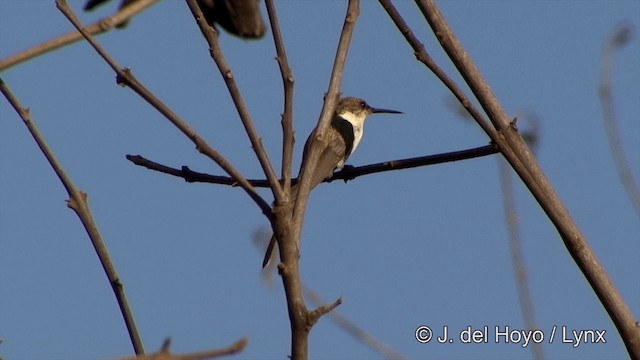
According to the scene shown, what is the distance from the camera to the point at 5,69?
152 cm

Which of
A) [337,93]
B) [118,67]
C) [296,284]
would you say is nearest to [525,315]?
[337,93]

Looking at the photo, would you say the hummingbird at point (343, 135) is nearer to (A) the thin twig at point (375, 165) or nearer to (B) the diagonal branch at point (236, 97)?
(A) the thin twig at point (375, 165)

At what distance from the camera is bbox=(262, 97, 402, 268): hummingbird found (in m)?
7.07

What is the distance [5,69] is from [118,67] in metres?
0.54

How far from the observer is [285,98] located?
8.22 ft

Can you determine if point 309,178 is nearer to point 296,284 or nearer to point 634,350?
point 296,284

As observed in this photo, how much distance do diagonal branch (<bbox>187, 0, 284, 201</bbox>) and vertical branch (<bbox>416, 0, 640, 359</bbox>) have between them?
69 centimetres

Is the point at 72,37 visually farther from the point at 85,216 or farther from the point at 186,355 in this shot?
the point at 85,216

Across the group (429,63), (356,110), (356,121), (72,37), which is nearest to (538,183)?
(429,63)

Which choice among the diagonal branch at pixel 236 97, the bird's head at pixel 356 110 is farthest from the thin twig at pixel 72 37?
the bird's head at pixel 356 110

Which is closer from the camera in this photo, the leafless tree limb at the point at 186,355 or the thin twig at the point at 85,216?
the leafless tree limb at the point at 186,355

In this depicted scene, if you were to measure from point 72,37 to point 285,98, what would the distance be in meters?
0.95

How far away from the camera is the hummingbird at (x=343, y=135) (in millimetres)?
7066

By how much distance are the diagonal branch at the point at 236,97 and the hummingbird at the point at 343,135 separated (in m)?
3.65
